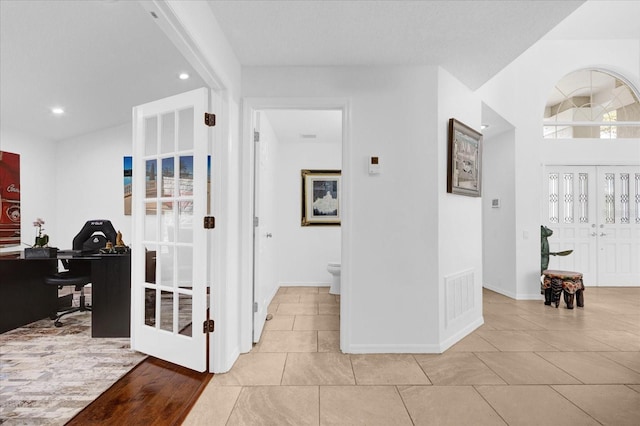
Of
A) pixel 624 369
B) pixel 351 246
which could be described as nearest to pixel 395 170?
pixel 351 246

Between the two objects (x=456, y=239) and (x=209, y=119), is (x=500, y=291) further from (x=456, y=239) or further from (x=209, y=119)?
(x=209, y=119)

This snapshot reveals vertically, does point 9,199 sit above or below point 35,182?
below

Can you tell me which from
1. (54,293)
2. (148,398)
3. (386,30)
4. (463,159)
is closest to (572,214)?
(463,159)

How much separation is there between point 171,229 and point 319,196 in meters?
3.29

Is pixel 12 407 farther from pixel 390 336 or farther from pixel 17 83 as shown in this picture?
pixel 17 83

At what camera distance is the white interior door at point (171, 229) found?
7.84 ft

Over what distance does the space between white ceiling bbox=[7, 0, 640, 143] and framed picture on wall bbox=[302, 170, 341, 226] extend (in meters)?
2.39

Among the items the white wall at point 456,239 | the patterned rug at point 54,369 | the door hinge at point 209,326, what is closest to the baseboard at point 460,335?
the white wall at point 456,239

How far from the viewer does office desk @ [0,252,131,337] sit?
3004mm

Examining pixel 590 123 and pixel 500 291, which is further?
pixel 590 123

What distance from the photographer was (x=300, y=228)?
561cm

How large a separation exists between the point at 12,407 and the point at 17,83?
3.35 m

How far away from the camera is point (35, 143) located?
16.4 ft

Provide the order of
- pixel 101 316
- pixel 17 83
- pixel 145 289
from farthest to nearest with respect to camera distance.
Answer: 1. pixel 17 83
2. pixel 101 316
3. pixel 145 289
